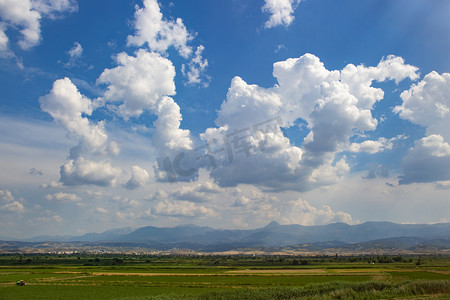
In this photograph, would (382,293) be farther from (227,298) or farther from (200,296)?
(200,296)

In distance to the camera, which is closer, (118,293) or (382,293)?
(382,293)

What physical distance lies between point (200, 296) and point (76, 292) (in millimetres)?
24738

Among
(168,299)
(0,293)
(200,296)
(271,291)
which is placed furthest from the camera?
(0,293)

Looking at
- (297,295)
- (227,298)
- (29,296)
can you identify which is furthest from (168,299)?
(29,296)

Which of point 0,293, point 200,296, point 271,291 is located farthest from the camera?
point 0,293

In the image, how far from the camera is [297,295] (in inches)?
1891

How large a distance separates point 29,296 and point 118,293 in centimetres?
1376

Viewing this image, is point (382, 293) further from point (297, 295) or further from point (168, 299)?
point (168, 299)

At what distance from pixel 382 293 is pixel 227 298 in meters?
22.5

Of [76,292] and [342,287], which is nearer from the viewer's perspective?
[342,287]

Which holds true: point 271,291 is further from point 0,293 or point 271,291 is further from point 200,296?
point 0,293

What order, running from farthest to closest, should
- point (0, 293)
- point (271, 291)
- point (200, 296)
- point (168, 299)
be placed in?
point (0, 293) < point (271, 291) < point (200, 296) < point (168, 299)

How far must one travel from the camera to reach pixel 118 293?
180 feet

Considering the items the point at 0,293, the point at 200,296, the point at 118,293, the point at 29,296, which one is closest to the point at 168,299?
the point at 200,296
